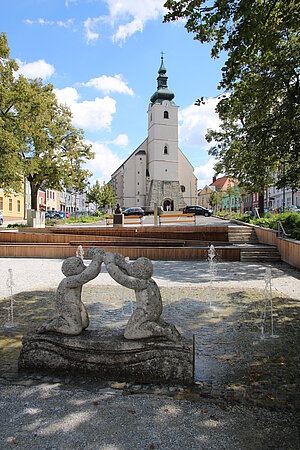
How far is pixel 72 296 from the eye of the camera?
4.25 m

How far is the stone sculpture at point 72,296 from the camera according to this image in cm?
414

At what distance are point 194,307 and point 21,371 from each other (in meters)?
3.82

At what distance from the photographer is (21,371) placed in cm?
416

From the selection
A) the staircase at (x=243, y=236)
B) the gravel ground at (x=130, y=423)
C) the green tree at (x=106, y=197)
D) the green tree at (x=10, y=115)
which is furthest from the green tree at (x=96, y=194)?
the gravel ground at (x=130, y=423)

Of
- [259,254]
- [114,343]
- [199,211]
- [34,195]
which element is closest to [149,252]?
[259,254]

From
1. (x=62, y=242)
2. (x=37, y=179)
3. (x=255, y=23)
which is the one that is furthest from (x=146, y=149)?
(x=255, y=23)

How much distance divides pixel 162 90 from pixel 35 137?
1953 inches

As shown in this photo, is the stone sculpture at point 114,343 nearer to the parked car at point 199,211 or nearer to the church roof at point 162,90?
the parked car at point 199,211

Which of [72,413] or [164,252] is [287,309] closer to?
[72,413]

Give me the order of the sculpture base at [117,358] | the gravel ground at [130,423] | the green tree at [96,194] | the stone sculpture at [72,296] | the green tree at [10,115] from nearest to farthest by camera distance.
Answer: the gravel ground at [130,423] → the sculpture base at [117,358] → the stone sculpture at [72,296] → the green tree at [10,115] → the green tree at [96,194]

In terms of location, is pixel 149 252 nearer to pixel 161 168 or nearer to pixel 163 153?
pixel 161 168

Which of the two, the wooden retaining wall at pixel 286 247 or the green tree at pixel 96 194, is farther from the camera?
the green tree at pixel 96 194

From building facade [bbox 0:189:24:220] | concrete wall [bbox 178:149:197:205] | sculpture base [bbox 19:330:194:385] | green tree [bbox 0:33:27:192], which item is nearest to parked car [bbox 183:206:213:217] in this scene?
building facade [bbox 0:189:24:220]

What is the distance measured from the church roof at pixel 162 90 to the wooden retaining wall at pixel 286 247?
5998 cm
